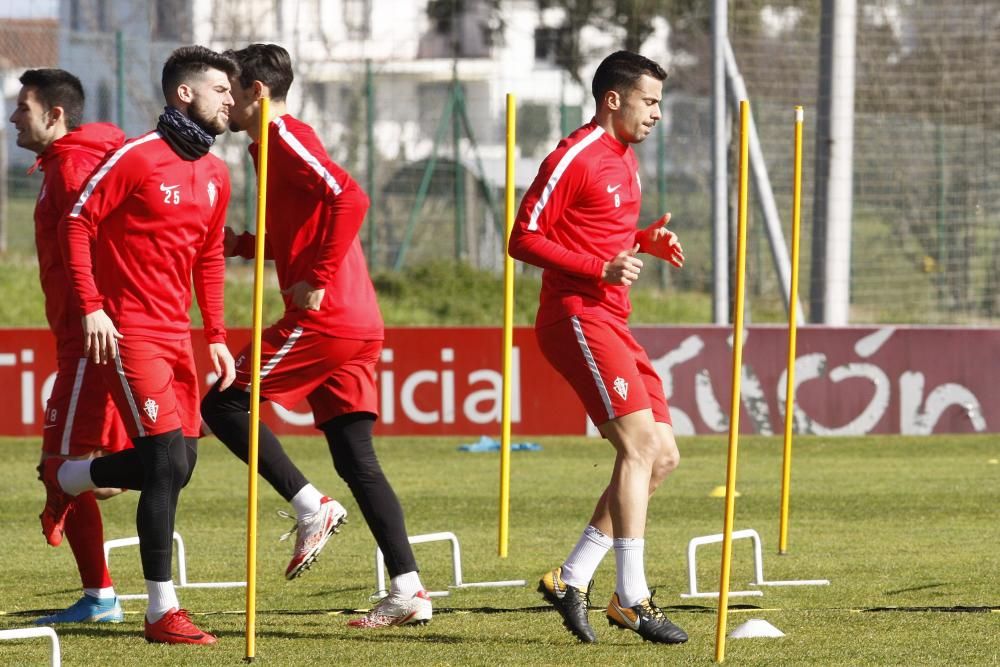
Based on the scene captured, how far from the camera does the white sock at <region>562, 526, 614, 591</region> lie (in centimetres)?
629

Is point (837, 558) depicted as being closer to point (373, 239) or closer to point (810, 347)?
point (810, 347)

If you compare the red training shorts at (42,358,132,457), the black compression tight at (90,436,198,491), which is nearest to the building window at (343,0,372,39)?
the red training shorts at (42,358,132,457)

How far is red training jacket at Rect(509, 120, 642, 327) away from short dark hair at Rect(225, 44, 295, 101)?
3.50 ft

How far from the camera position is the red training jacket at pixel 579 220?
20.5 ft

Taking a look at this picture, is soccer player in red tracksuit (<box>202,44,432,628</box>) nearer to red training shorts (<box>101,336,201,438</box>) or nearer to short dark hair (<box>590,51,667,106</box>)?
red training shorts (<box>101,336,201,438</box>)

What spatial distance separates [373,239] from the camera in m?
19.8

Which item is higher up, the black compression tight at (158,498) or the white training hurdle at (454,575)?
the black compression tight at (158,498)

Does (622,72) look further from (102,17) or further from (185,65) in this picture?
(102,17)

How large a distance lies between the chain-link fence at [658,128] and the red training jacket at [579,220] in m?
11.0

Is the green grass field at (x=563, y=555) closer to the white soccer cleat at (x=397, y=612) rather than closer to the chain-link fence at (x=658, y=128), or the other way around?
the white soccer cleat at (x=397, y=612)

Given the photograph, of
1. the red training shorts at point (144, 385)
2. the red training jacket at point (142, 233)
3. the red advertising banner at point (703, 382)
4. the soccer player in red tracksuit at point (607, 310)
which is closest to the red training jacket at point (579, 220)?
the soccer player in red tracksuit at point (607, 310)

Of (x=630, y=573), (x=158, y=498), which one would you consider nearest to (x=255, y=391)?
(x=158, y=498)

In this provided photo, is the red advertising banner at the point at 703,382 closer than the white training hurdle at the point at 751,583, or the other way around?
the white training hurdle at the point at 751,583

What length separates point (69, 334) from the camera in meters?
6.49
